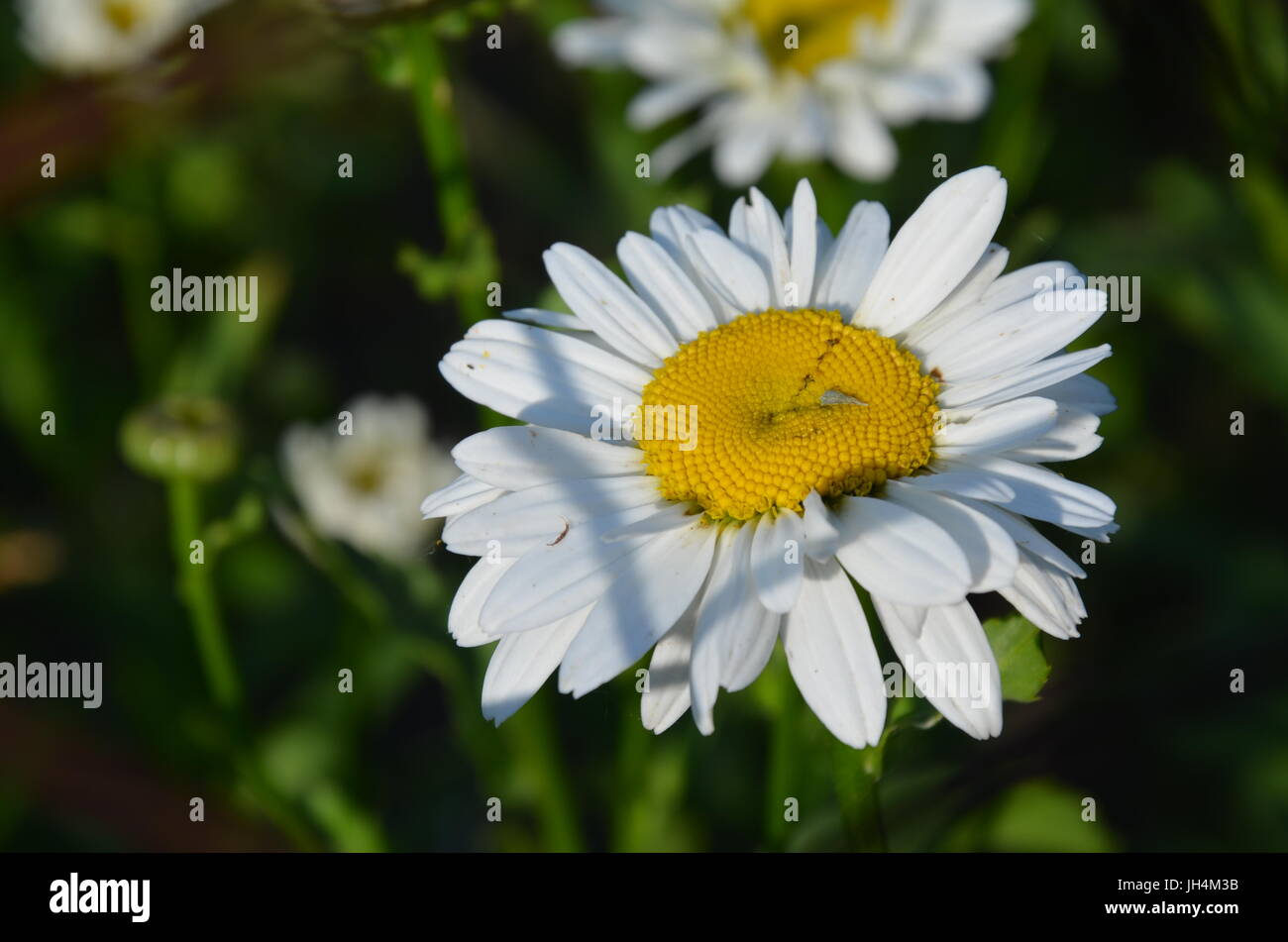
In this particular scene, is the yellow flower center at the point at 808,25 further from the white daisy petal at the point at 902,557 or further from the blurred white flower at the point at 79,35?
the white daisy petal at the point at 902,557

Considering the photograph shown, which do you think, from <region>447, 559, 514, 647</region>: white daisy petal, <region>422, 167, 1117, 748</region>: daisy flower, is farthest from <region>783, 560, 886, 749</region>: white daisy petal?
<region>447, 559, 514, 647</region>: white daisy petal

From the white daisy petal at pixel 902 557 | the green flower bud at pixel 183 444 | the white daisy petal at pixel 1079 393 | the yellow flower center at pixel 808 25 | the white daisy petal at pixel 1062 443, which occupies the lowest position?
the white daisy petal at pixel 902 557

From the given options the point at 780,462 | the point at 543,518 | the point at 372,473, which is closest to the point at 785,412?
the point at 780,462

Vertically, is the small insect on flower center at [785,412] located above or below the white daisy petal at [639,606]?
above

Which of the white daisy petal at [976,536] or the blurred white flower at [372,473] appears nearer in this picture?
the white daisy petal at [976,536]

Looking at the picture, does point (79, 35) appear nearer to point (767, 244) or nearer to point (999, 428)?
point (767, 244)

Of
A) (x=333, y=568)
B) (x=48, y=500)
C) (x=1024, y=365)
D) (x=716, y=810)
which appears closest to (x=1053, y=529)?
(x=1024, y=365)

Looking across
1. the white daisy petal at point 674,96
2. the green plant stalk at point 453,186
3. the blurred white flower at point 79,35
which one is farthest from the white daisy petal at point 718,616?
the blurred white flower at point 79,35
